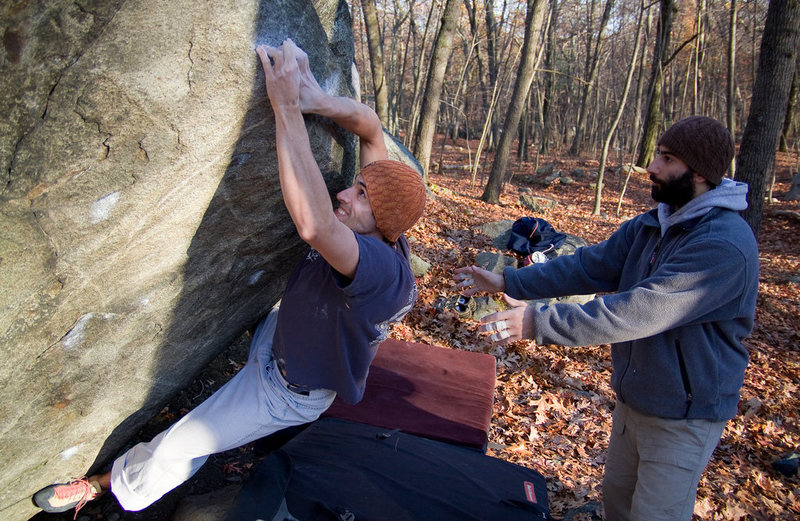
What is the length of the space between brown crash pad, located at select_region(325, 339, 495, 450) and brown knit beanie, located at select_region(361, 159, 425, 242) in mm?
1812

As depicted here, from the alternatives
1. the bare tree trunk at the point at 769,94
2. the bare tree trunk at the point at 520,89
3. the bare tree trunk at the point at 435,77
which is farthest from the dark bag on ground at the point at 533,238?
the bare tree trunk at the point at 520,89

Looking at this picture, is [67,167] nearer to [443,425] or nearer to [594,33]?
[443,425]

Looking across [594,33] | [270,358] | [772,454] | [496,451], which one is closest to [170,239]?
[270,358]

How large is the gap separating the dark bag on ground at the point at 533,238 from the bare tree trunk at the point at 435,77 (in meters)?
3.54

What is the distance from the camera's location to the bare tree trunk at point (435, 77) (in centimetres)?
1130

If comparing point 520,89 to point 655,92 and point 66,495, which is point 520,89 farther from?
point 66,495

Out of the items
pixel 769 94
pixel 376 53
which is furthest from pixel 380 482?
pixel 376 53

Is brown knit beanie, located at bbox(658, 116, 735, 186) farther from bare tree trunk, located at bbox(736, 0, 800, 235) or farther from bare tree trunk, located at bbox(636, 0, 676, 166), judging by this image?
bare tree trunk, located at bbox(636, 0, 676, 166)

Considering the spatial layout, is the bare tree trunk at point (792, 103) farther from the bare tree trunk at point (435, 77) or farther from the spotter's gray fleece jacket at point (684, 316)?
the spotter's gray fleece jacket at point (684, 316)

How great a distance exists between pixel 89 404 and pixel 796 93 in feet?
82.8

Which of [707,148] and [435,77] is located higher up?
[435,77]

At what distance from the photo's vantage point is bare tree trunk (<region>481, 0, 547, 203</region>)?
1237cm

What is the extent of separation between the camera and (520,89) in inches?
500

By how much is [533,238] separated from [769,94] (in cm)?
447
